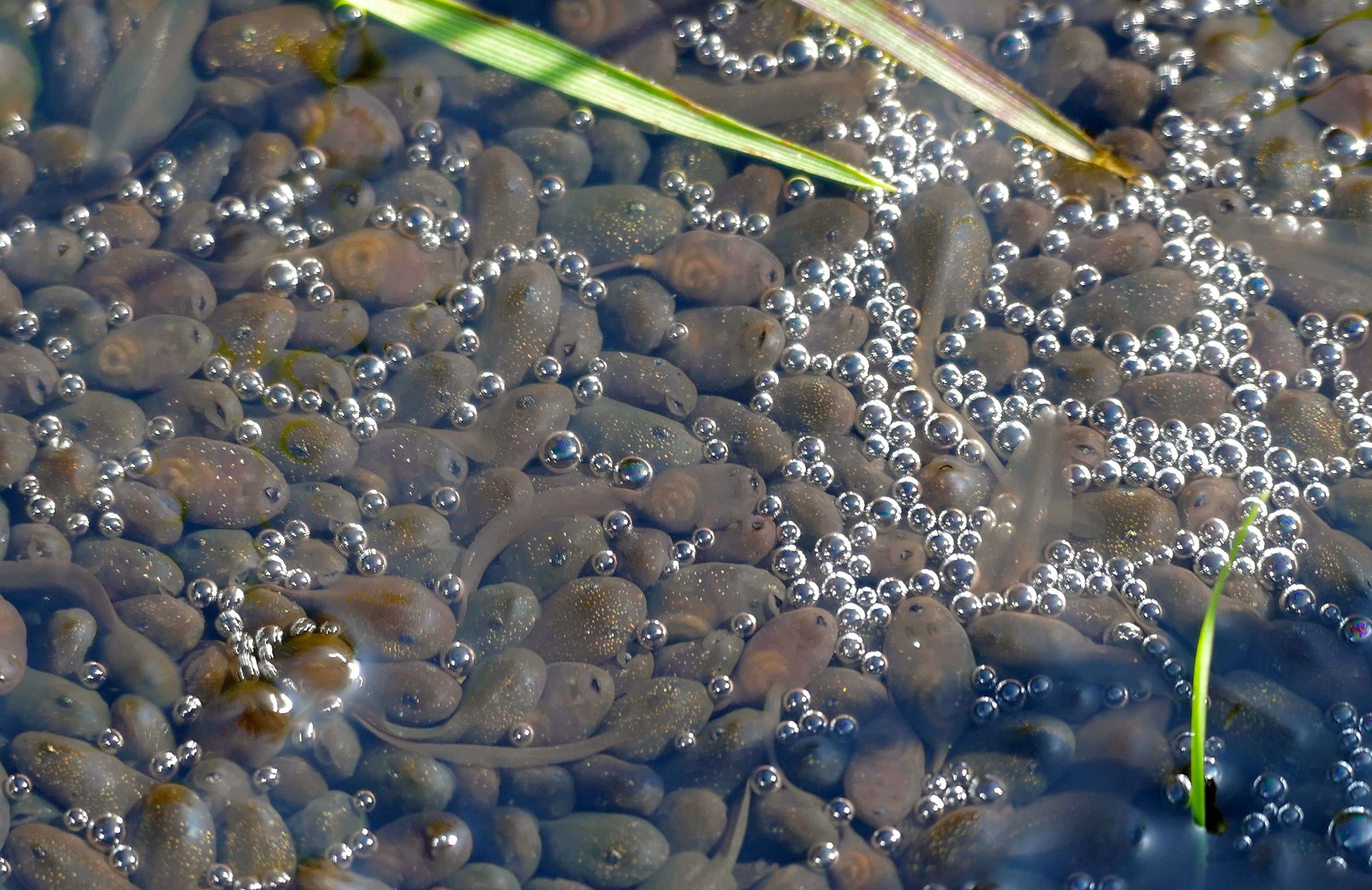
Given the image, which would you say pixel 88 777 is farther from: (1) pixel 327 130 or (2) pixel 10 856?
(1) pixel 327 130

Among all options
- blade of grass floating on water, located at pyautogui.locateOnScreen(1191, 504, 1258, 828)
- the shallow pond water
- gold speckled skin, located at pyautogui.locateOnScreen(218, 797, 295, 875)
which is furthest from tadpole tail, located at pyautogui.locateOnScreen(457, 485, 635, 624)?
blade of grass floating on water, located at pyautogui.locateOnScreen(1191, 504, 1258, 828)

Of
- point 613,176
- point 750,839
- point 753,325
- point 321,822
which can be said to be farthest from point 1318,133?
point 321,822

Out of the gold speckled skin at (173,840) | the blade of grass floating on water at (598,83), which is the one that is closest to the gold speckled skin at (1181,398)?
the blade of grass floating on water at (598,83)

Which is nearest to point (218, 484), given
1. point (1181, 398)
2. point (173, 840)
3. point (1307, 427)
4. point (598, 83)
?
point (173, 840)

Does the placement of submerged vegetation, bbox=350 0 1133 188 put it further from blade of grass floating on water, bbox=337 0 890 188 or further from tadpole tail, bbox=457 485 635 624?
tadpole tail, bbox=457 485 635 624

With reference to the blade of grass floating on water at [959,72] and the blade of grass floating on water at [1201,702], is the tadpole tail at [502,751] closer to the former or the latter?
the blade of grass floating on water at [1201,702]

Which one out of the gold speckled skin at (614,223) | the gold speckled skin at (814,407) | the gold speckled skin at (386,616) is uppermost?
the gold speckled skin at (614,223)
